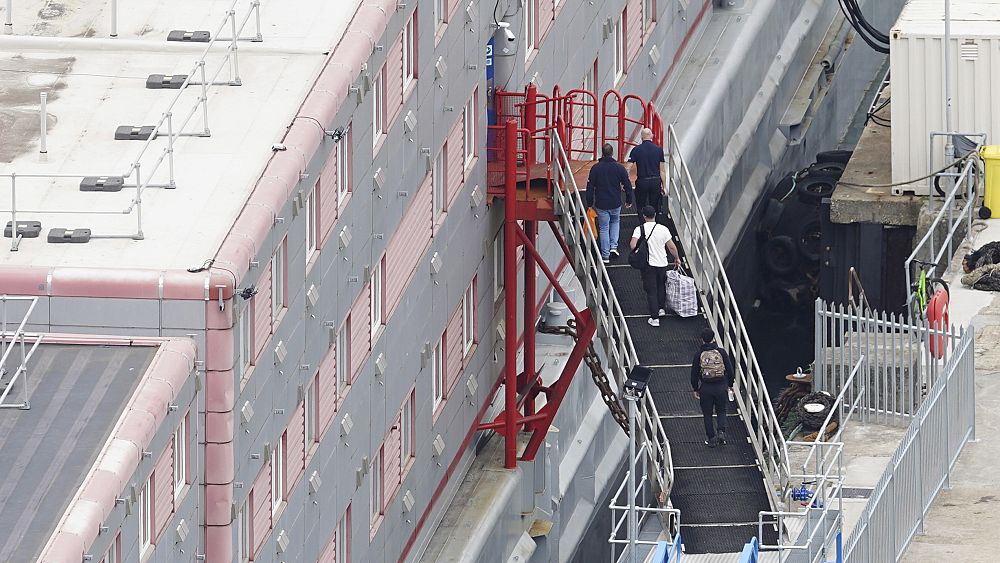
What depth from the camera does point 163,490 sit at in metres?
37.5

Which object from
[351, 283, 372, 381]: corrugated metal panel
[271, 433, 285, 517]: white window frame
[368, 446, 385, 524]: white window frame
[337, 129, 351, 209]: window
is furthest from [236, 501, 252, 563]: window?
[368, 446, 385, 524]: white window frame

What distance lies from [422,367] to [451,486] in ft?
10.6

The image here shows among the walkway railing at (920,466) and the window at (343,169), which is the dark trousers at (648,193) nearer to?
the walkway railing at (920,466)

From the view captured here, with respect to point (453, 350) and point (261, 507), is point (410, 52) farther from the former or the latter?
point (261, 507)

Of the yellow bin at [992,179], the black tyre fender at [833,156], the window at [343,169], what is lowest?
the black tyre fender at [833,156]

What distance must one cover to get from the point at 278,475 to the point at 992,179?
16.3 metres

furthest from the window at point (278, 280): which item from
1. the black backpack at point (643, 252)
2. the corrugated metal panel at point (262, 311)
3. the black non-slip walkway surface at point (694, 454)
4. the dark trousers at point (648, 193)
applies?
the dark trousers at point (648, 193)

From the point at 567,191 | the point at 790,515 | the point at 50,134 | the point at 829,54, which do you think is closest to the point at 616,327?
the point at 567,191

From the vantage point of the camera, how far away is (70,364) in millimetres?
37906

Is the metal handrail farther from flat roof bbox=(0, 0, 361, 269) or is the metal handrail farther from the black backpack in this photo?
flat roof bbox=(0, 0, 361, 269)

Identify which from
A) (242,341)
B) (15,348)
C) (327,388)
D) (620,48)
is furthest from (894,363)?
(15,348)

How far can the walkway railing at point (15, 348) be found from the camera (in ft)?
123

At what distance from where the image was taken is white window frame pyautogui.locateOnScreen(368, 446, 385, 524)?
4603 centimetres

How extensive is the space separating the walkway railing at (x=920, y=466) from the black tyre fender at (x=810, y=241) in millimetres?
19320
